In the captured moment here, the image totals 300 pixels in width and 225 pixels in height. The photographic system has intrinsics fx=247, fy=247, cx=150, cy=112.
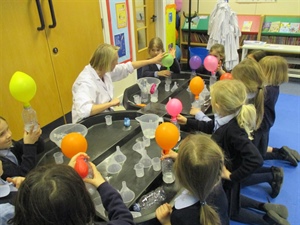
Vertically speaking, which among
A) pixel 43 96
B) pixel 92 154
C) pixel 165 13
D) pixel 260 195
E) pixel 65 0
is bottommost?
pixel 260 195

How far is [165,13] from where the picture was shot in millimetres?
4957

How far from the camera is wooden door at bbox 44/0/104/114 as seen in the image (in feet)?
9.78

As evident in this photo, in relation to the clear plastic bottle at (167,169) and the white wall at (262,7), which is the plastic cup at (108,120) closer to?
the clear plastic bottle at (167,169)

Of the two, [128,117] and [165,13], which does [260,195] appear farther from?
[165,13]

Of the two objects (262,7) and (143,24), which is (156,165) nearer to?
(143,24)

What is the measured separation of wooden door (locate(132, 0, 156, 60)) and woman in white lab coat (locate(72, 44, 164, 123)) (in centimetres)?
259

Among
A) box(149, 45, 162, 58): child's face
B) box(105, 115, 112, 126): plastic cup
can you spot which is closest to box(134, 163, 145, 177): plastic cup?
box(105, 115, 112, 126): plastic cup

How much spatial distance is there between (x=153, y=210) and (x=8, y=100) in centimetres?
222

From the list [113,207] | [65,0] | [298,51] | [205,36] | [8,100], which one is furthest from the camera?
[205,36]

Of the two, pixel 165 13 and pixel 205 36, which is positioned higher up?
pixel 165 13

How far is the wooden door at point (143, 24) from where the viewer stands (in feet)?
14.8

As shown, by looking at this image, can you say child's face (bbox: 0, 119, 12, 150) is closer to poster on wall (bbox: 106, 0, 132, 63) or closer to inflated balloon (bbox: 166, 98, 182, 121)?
inflated balloon (bbox: 166, 98, 182, 121)

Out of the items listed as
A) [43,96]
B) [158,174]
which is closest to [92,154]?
[158,174]


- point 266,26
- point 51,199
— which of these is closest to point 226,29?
point 266,26
